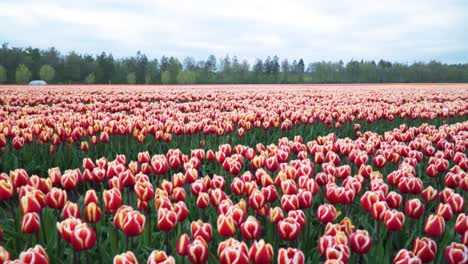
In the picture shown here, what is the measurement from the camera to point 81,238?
2.10 meters

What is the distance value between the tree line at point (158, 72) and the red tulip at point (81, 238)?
70.2 m

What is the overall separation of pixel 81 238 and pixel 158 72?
85.4 metres

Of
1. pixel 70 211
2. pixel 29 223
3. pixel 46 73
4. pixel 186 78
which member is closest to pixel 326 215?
pixel 70 211

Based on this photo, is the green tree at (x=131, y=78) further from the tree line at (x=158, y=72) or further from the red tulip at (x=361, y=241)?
the red tulip at (x=361, y=241)

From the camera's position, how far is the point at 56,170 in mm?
3469

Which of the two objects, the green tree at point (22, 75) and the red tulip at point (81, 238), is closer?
the red tulip at point (81, 238)

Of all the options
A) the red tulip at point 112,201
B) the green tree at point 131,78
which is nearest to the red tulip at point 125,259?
the red tulip at point 112,201

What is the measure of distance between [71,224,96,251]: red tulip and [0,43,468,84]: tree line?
70.2 m

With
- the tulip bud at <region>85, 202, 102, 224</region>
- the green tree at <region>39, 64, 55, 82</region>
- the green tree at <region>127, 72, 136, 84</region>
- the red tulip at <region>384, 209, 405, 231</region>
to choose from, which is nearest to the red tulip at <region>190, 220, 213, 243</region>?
the tulip bud at <region>85, 202, 102, 224</region>

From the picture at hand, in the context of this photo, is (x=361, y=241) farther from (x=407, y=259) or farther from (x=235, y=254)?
(x=235, y=254)

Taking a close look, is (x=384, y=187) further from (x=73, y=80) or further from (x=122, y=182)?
(x=73, y=80)

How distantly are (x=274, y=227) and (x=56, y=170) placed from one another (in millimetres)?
1896

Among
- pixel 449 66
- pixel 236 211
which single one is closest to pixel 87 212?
pixel 236 211

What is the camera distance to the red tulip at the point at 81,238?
82.3 inches
